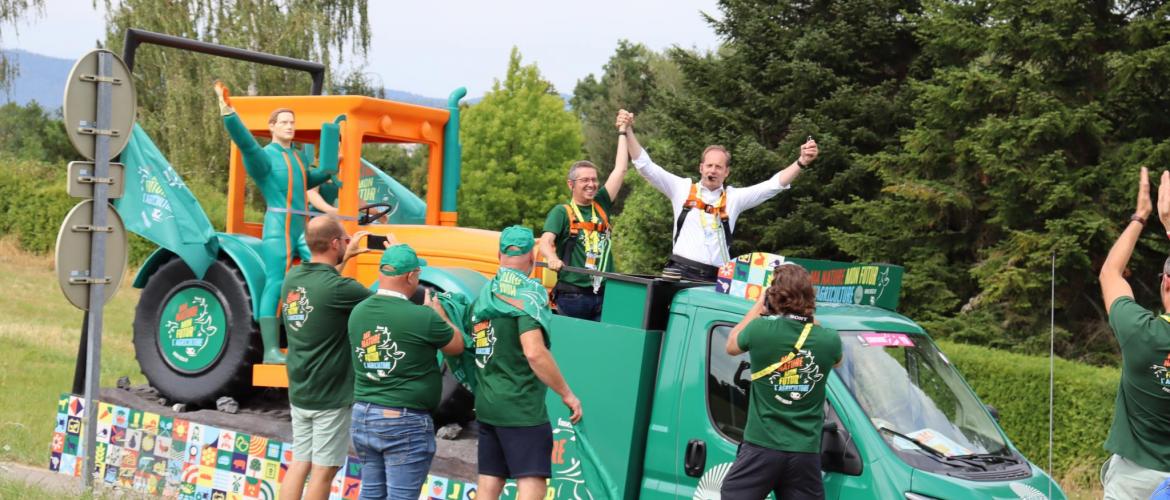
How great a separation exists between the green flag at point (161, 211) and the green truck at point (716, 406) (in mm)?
3006

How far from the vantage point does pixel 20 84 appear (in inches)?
1291

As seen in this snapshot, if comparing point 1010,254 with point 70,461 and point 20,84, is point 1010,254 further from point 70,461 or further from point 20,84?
point 20,84

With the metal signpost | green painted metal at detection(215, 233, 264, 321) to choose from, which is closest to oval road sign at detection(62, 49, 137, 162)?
the metal signpost

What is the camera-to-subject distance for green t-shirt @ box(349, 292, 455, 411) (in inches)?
205

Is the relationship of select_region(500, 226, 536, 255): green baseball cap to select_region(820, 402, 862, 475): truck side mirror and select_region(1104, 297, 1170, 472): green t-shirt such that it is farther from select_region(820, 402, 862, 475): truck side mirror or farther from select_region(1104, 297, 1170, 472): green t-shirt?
select_region(1104, 297, 1170, 472): green t-shirt

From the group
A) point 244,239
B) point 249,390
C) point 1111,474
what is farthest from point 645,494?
point 244,239

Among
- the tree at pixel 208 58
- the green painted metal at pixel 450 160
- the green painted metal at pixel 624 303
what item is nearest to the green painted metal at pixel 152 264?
the green painted metal at pixel 450 160

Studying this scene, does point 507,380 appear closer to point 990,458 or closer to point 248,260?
point 990,458

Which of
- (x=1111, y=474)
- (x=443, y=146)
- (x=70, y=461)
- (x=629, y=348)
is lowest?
(x=70, y=461)

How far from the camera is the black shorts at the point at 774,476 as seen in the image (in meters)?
4.79

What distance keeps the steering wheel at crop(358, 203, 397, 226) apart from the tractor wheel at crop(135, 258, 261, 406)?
3.23 ft

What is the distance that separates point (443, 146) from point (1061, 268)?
9291 millimetres

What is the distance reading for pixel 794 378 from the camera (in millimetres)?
4805

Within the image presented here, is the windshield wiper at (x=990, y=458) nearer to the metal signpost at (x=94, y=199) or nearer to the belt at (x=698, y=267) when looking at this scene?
the belt at (x=698, y=267)
